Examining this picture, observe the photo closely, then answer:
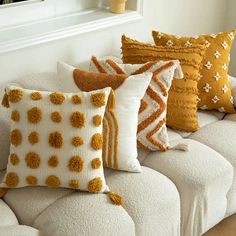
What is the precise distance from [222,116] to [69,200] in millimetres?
1205

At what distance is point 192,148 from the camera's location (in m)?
2.42

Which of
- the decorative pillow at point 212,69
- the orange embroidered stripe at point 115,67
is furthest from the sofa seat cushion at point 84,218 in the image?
the decorative pillow at point 212,69

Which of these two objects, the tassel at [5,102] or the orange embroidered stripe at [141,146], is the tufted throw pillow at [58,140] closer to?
the tassel at [5,102]

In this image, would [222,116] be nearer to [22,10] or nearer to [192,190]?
[192,190]

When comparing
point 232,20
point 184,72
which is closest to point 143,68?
point 184,72

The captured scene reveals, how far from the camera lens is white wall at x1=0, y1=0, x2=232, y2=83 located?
8.47 ft

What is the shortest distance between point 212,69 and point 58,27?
85cm

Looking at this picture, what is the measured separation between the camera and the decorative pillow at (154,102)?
2.34 meters

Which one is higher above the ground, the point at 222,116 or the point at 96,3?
the point at 96,3

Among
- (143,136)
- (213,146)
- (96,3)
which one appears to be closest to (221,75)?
(213,146)

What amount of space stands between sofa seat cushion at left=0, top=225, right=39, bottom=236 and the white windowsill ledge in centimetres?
94

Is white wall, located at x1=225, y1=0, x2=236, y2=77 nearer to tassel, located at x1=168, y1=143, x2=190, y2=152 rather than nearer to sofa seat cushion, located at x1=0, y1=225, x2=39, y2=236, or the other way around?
tassel, located at x1=168, y1=143, x2=190, y2=152

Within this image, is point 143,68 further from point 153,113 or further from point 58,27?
point 58,27

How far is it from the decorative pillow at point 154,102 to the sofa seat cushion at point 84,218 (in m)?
0.45
